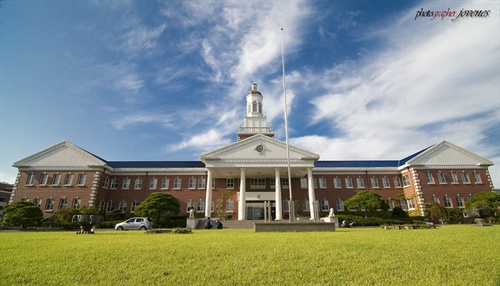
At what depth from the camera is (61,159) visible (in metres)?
37.9

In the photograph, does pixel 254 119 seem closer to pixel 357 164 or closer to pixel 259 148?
pixel 259 148

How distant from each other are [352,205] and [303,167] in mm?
8082

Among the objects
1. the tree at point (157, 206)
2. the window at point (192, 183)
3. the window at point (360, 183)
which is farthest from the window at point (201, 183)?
the window at point (360, 183)

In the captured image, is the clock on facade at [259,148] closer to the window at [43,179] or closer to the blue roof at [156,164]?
the blue roof at [156,164]

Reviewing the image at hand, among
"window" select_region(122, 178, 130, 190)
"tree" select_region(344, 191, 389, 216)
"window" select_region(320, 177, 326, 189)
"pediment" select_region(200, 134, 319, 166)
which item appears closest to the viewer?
"tree" select_region(344, 191, 389, 216)

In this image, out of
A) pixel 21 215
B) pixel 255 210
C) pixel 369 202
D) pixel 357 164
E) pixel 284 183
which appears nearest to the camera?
pixel 21 215

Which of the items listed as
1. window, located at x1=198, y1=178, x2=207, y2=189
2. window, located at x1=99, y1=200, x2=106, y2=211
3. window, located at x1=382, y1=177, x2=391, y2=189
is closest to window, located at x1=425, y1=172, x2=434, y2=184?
window, located at x1=382, y1=177, x2=391, y2=189

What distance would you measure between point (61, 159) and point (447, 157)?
5835 centimetres

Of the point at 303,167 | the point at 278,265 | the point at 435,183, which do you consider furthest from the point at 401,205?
the point at 278,265

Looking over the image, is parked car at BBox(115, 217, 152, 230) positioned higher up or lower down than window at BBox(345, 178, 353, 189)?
lower down

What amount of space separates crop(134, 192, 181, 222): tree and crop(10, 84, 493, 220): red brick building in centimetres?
479

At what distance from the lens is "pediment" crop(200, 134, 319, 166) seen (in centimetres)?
3503

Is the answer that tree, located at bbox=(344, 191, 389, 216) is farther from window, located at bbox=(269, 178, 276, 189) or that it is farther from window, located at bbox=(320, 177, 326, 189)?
window, located at bbox=(269, 178, 276, 189)

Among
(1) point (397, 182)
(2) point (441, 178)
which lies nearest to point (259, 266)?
(1) point (397, 182)
